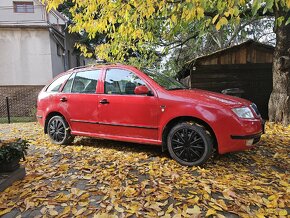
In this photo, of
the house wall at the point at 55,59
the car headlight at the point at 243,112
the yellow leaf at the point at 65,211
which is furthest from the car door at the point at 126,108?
the house wall at the point at 55,59

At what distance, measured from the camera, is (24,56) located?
1677cm

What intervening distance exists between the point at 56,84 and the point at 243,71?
6.63m

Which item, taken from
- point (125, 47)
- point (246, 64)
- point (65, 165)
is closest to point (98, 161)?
point (65, 165)

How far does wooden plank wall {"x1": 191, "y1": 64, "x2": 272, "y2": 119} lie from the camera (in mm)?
9773

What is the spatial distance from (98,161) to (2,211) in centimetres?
193

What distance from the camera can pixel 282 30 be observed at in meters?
7.76

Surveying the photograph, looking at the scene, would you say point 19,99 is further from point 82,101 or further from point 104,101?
point 104,101

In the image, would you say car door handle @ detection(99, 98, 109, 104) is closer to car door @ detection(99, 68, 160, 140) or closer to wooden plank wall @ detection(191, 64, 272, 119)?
car door @ detection(99, 68, 160, 140)

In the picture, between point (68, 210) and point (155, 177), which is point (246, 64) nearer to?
point (155, 177)

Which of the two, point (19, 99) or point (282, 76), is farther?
point (19, 99)

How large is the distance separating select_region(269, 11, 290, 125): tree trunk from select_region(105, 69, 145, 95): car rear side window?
484 centimetres

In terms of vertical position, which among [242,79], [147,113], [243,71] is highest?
[243,71]

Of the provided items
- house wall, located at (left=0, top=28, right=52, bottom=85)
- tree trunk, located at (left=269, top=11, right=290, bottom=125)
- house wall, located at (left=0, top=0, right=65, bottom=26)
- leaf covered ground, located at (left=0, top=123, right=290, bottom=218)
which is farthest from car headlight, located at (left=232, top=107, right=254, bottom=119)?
house wall, located at (left=0, top=0, right=65, bottom=26)

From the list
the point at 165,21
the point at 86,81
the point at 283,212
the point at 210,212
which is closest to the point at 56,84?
the point at 86,81
